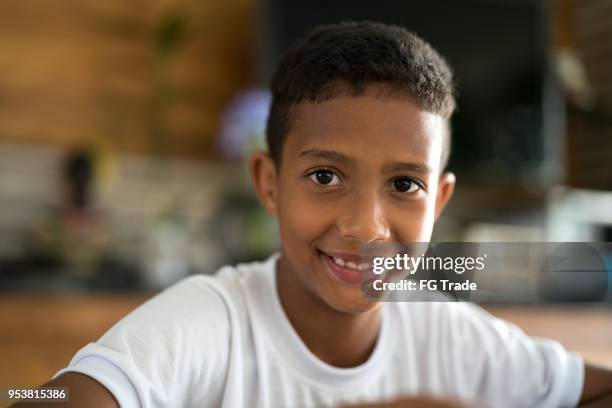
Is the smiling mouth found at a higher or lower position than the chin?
higher

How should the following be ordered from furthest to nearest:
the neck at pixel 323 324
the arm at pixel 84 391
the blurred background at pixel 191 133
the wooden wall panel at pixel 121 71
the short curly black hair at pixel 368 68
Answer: the wooden wall panel at pixel 121 71 → the blurred background at pixel 191 133 → the neck at pixel 323 324 → the short curly black hair at pixel 368 68 → the arm at pixel 84 391

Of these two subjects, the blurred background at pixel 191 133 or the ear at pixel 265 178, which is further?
the blurred background at pixel 191 133

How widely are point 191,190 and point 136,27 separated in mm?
548

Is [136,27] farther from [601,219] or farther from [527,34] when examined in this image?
[601,219]

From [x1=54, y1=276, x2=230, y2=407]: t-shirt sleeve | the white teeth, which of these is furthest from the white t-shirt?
the white teeth

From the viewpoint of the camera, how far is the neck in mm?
680

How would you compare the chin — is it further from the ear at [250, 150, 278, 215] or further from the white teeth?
the ear at [250, 150, 278, 215]

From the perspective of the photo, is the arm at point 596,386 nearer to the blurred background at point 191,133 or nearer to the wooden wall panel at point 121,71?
the blurred background at point 191,133

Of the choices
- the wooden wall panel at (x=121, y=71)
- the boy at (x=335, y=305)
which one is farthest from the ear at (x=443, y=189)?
the wooden wall panel at (x=121, y=71)

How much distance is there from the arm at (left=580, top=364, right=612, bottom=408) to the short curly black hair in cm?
33

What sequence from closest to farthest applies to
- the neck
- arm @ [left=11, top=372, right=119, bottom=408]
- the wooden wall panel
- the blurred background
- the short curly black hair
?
arm @ [left=11, top=372, right=119, bottom=408], the short curly black hair, the neck, the blurred background, the wooden wall panel

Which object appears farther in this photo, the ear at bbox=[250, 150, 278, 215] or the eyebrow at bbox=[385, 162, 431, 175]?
the ear at bbox=[250, 150, 278, 215]

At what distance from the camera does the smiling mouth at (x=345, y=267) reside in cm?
54

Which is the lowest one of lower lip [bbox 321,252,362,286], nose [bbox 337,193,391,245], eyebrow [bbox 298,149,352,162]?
lower lip [bbox 321,252,362,286]
